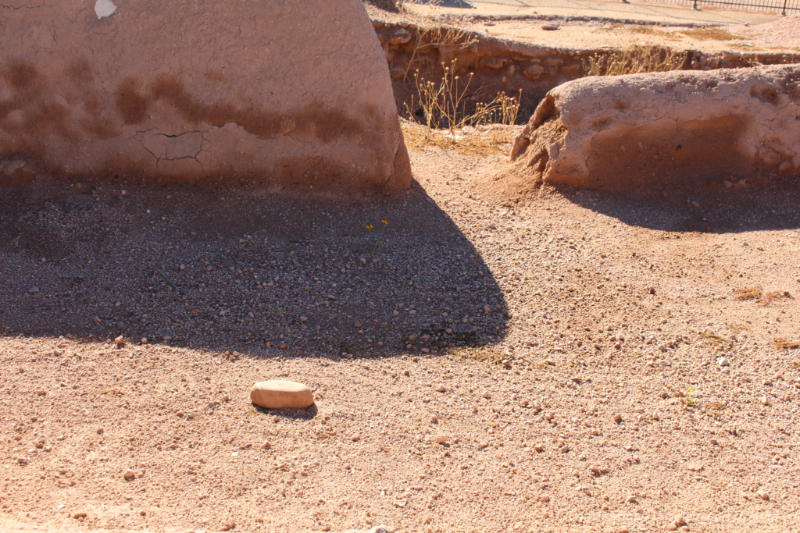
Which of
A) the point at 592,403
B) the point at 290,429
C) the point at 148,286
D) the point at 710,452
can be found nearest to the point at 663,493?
the point at 710,452

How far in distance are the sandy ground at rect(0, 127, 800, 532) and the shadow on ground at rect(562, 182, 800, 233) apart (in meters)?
0.02

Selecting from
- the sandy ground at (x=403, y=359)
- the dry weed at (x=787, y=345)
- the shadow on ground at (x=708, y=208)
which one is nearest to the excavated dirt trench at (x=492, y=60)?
the shadow on ground at (x=708, y=208)

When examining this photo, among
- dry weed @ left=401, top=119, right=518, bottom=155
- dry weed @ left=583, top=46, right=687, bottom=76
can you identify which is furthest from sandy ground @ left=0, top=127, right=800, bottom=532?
dry weed @ left=583, top=46, right=687, bottom=76

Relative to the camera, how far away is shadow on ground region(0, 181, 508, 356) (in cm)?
345

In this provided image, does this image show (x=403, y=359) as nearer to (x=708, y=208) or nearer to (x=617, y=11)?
(x=708, y=208)

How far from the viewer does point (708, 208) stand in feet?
15.9

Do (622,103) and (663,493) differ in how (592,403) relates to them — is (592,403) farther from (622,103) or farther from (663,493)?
(622,103)

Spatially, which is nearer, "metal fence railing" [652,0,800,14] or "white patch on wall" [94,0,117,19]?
"white patch on wall" [94,0,117,19]

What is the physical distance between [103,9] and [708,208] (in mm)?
3730

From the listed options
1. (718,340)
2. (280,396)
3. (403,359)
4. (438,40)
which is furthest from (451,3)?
(280,396)

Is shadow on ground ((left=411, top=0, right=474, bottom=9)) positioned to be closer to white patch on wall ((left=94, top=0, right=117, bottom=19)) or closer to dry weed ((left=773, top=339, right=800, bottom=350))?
white patch on wall ((left=94, top=0, right=117, bottom=19))

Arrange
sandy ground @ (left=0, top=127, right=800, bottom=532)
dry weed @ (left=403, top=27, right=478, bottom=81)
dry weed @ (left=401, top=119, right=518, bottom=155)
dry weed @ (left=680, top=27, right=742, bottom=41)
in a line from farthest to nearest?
dry weed @ (left=680, top=27, right=742, bottom=41), dry weed @ (left=403, top=27, right=478, bottom=81), dry weed @ (left=401, top=119, right=518, bottom=155), sandy ground @ (left=0, top=127, right=800, bottom=532)

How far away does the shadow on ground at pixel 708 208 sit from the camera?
15.4ft

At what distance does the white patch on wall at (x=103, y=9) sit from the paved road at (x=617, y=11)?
917 centimetres
